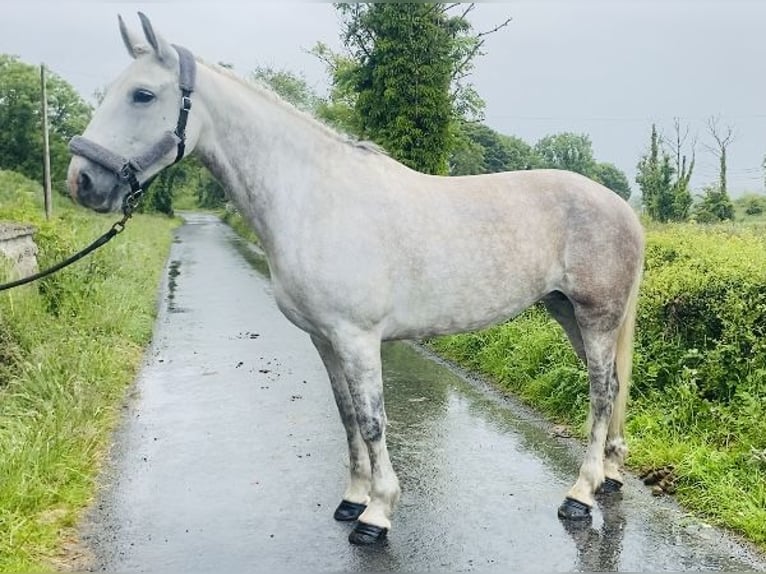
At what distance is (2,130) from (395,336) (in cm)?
5548

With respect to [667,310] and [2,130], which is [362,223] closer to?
[667,310]

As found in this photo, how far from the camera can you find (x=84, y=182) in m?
3.41

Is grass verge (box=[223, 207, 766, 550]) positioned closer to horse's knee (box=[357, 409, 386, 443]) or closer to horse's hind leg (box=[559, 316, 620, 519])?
horse's hind leg (box=[559, 316, 620, 519])

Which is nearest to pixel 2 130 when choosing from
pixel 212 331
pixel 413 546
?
pixel 212 331

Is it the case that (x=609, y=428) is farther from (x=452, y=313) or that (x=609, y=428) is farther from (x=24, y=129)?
(x=24, y=129)

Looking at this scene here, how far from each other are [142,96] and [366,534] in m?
2.32

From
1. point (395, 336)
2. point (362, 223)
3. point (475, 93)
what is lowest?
point (395, 336)

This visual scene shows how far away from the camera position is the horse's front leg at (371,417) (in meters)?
3.65

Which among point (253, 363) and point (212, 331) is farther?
point (212, 331)

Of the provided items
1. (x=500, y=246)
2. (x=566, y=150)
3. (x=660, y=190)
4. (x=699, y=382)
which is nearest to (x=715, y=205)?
(x=660, y=190)

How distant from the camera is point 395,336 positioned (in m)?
3.88

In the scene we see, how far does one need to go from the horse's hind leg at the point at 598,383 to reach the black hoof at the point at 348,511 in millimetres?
1134

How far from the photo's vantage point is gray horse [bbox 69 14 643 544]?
348 centimetres

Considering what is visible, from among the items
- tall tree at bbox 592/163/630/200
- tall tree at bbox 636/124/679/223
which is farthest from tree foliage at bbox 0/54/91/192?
tall tree at bbox 592/163/630/200
